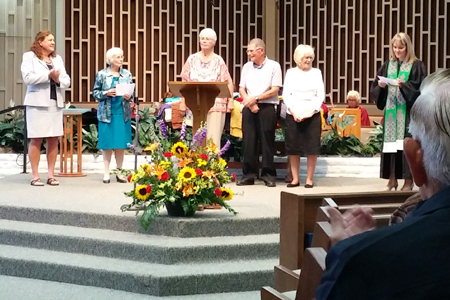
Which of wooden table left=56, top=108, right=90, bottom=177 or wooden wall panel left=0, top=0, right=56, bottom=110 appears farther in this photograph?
wooden wall panel left=0, top=0, right=56, bottom=110

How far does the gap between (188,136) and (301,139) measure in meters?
1.98

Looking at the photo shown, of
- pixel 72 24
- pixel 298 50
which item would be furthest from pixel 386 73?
pixel 72 24

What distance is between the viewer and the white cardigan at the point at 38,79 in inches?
243

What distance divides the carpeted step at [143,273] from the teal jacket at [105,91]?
2341 mm

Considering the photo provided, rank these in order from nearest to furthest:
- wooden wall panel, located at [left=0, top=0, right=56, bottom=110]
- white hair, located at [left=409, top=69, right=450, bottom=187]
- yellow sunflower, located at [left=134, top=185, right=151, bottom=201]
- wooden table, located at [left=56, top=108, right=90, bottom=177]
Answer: white hair, located at [left=409, top=69, right=450, bottom=187] < yellow sunflower, located at [left=134, top=185, right=151, bottom=201] < wooden table, located at [left=56, top=108, right=90, bottom=177] < wooden wall panel, located at [left=0, top=0, right=56, bottom=110]

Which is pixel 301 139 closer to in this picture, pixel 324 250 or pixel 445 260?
pixel 324 250

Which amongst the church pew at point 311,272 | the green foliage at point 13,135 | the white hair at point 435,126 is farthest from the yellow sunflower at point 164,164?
the green foliage at point 13,135

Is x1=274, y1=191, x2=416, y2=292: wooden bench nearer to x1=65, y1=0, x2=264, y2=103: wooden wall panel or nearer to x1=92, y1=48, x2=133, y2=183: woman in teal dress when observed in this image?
x1=92, y1=48, x2=133, y2=183: woman in teal dress

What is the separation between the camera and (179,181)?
14.7 ft

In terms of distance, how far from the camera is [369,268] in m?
1.00

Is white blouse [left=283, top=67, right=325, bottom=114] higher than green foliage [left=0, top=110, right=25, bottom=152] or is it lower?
higher

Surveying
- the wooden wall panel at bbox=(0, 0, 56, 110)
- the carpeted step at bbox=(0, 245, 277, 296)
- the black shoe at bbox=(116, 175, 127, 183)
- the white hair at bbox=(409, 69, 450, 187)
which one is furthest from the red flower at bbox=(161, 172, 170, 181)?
the wooden wall panel at bbox=(0, 0, 56, 110)

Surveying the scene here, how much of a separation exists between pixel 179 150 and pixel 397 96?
2.22 metres

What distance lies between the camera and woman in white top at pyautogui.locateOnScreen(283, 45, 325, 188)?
6.29m
